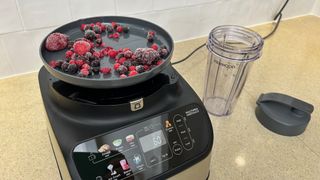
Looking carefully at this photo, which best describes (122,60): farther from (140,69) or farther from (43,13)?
(43,13)

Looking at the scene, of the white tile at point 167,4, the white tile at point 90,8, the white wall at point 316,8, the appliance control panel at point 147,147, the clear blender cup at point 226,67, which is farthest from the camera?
the white wall at point 316,8

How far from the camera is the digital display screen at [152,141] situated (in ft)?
1.49

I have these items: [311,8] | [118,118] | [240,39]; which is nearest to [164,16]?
[240,39]

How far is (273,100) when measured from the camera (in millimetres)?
A: 691

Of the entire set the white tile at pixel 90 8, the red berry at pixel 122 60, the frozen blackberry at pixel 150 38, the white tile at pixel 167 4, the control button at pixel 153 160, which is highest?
the frozen blackberry at pixel 150 38

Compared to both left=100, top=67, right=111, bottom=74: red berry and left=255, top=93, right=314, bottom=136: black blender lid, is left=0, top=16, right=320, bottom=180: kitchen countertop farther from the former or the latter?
left=100, top=67, right=111, bottom=74: red berry

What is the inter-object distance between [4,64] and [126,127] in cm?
53

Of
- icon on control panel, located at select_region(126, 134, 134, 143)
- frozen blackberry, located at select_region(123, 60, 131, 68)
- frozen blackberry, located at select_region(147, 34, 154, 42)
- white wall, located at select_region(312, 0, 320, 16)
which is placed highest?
frozen blackberry, located at select_region(147, 34, 154, 42)

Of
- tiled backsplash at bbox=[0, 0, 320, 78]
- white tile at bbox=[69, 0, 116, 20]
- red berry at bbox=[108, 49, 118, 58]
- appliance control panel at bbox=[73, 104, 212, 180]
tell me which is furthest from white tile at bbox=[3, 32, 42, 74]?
appliance control panel at bbox=[73, 104, 212, 180]

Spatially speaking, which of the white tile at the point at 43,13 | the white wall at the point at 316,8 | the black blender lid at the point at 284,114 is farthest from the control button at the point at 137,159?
the white wall at the point at 316,8

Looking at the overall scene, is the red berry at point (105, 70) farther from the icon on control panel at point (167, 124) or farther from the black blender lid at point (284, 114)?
the black blender lid at point (284, 114)

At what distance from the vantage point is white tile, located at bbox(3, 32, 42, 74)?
744 millimetres

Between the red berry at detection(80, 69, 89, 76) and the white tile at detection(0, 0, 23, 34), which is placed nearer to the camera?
the red berry at detection(80, 69, 89, 76)

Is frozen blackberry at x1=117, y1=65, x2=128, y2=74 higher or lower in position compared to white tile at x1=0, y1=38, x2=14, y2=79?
higher
